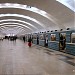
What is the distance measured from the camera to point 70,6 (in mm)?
23578

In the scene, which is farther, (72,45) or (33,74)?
(72,45)

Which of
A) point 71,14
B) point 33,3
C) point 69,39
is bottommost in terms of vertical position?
point 69,39

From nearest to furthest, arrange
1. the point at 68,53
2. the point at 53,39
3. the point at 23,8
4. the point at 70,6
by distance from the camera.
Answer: the point at 68,53 < the point at 70,6 < the point at 53,39 < the point at 23,8

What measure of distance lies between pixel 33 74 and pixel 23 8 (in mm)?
23561

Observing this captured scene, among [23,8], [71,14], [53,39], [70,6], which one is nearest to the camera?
[70,6]

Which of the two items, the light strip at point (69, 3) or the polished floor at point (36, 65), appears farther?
the light strip at point (69, 3)

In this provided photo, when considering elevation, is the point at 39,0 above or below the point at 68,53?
above

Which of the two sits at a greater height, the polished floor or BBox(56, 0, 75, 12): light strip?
BBox(56, 0, 75, 12): light strip

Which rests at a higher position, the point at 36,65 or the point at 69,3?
the point at 69,3

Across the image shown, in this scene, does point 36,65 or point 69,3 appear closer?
point 36,65

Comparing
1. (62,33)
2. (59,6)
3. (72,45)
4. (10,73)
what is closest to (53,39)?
(62,33)

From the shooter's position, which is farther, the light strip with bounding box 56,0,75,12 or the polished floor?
the light strip with bounding box 56,0,75,12

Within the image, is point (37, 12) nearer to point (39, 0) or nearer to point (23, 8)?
point (23, 8)

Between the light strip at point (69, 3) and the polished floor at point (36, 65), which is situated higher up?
the light strip at point (69, 3)
